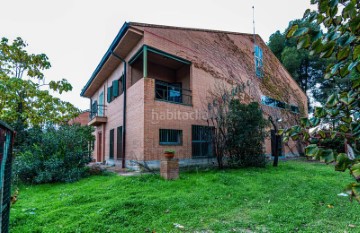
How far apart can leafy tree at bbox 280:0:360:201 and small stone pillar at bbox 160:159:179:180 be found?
6207 millimetres

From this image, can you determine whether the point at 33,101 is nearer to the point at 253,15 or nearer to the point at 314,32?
the point at 314,32

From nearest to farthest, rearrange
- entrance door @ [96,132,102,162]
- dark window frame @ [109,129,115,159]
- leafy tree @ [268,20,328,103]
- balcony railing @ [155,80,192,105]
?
balcony railing @ [155,80,192,105] → dark window frame @ [109,129,115,159] → entrance door @ [96,132,102,162] → leafy tree @ [268,20,328,103]

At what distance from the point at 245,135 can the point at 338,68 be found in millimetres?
8689

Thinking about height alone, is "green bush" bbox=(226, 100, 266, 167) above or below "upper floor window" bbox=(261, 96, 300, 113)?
below

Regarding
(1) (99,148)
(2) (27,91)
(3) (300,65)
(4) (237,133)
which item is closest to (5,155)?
(2) (27,91)

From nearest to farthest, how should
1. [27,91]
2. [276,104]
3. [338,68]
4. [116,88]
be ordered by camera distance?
[338,68], [27,91], [116,88], [276,104]

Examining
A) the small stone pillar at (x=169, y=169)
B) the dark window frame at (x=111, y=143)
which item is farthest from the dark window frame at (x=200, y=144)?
the dark window frame at (x=111, y=143)

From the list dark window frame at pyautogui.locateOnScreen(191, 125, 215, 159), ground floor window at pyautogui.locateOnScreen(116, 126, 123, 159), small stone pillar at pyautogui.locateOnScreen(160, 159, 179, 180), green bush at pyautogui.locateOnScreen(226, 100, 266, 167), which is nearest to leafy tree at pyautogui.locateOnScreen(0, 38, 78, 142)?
ground floor window at pyautogui.locateOnScreen(116, 126, 123, 159)

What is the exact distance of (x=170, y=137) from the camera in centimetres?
1046

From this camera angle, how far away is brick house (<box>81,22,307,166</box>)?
392 inches

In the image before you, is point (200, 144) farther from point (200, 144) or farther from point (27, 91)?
point (27, 91)

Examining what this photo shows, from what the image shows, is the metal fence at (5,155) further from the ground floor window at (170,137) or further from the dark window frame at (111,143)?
the dark window frame at (111,143)

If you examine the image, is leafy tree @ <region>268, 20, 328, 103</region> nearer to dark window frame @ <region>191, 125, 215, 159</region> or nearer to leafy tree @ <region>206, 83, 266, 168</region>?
leafy tree @ <region>206, 83, 266, 168</region>

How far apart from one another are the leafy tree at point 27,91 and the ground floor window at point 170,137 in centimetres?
417
